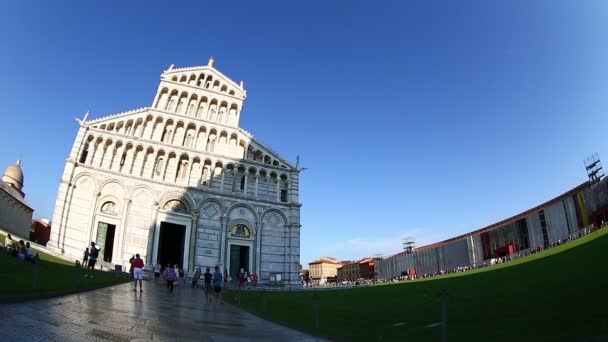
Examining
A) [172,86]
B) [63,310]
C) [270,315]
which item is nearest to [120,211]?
[172,86]

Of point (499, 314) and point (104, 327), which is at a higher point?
point (104, 327)

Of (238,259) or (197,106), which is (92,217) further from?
(197,106)

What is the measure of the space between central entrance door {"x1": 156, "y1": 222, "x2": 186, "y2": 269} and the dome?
137ft

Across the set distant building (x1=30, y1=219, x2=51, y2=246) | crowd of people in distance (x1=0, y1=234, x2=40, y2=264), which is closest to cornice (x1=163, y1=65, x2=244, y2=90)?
crowd of people in distance (x1=0, y1=234, x2=40, y2=264)

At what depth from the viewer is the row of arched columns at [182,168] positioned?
34.2 m

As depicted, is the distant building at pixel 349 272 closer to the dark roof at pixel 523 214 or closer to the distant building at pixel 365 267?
the distant building at pixel 365 267

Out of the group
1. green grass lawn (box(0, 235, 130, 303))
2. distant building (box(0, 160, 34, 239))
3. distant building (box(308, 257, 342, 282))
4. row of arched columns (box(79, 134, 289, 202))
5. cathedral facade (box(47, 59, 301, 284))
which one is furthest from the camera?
distant building (box(308, 257, 342, 282))

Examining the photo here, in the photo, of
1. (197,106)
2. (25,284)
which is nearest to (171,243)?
(197,106)

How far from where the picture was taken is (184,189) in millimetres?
35750

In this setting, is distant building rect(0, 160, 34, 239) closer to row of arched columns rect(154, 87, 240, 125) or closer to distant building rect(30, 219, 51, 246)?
distant building rect(30, 219, 51, 246)

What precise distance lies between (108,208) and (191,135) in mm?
10492

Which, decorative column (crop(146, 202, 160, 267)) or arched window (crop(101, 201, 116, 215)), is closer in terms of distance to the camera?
decorative column (crop(146, 202, 160, 267))

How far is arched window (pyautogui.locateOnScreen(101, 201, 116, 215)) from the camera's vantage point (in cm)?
3284

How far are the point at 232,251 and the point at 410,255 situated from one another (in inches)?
1680
